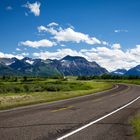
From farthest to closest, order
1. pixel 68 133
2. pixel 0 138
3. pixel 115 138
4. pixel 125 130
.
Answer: pixel 125 130, pixel 68 133, pixel 115 138, pixel 0 138

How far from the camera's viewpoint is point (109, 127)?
Result: 12414mm

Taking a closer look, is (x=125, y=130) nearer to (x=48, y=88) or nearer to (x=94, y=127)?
(x=94, y=127)

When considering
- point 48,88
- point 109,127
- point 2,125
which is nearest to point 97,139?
point 109,127

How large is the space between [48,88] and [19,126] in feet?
168

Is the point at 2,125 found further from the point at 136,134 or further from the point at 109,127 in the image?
the point at 136,134

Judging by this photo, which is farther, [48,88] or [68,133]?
[48,88]

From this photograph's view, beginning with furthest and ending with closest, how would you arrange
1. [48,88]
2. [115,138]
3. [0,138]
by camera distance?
[48,88] → [115,138] → [0,138]

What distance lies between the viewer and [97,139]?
9.69 metres

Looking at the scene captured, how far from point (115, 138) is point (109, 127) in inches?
94.3

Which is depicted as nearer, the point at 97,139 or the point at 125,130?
the point at 97,139

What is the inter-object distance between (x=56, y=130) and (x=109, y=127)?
8.29ft

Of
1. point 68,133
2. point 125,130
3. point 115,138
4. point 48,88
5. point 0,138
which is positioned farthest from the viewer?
point 48,88

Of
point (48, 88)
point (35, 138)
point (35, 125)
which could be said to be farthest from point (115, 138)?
point (48, 88)

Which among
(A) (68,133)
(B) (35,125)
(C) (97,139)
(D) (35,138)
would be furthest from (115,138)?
(B) (35,125)
